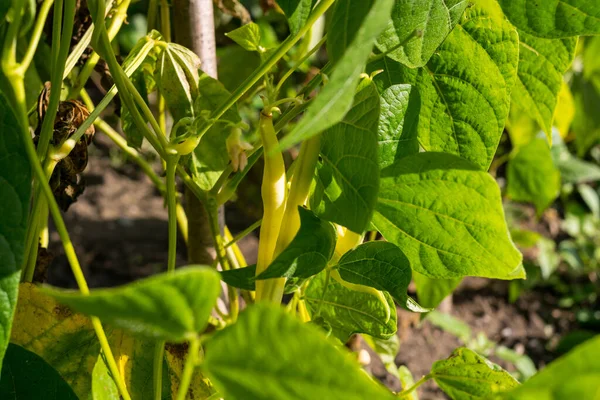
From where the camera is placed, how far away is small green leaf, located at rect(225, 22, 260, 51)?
1.98 ft

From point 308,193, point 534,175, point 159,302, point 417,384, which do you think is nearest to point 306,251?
point 308,193

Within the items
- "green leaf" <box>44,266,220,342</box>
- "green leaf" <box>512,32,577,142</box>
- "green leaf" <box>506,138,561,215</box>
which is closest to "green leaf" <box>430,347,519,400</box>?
"green leaf" <box>512,32,577,142</box>

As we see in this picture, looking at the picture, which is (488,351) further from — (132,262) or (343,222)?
(343,222)

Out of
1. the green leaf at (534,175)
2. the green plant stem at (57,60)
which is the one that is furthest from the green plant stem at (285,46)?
the green leaf at (534,175)

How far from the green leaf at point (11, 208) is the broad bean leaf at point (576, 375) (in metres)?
0.29

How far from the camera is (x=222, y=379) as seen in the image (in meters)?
0.30

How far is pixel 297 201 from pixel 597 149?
2.40 meters

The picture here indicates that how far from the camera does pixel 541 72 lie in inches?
25.4

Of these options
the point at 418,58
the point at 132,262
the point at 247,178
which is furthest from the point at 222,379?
the point at 132,262

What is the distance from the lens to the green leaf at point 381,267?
0.48 metres

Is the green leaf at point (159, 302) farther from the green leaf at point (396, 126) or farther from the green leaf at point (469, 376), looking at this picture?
the green leaf at point (469, 376)

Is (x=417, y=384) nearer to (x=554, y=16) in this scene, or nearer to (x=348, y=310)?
Result: (x=348, y=310)

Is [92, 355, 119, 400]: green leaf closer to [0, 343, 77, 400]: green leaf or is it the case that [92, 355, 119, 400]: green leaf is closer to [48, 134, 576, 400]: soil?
[0, 343, 77, 400]: green leaf

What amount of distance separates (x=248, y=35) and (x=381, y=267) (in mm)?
251
